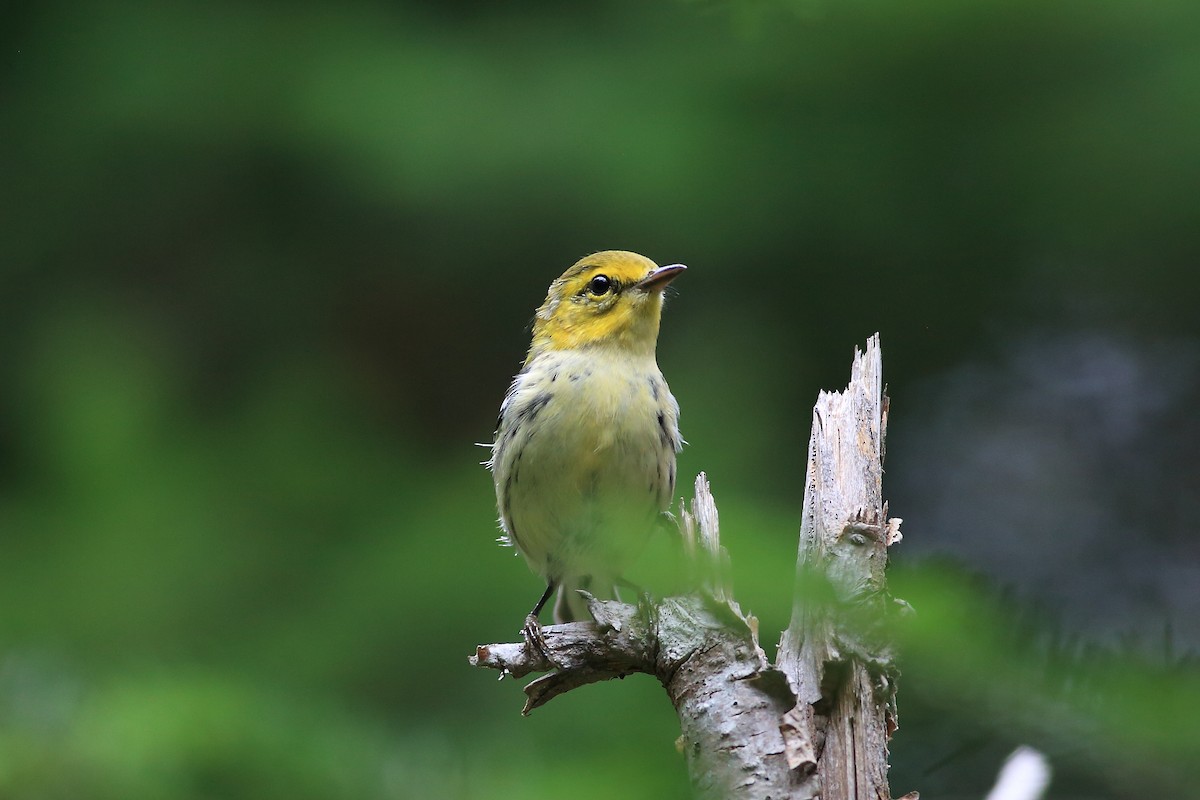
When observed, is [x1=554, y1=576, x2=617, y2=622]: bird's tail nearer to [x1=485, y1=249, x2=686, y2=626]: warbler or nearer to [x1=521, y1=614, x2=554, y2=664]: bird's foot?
[x1=485, y1=249, x2=686, y2=626]: warbler

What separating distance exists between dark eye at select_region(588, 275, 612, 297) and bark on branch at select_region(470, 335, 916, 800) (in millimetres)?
1327

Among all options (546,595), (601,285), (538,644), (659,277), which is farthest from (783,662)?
(601,285)

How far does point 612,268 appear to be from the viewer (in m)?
3.77

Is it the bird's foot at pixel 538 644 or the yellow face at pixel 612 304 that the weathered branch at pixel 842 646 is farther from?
the yellow face at pixel 612 304

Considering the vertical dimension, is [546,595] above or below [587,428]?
below

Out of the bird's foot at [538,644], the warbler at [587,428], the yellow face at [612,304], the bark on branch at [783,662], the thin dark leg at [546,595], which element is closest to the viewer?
the bark on branch at [783,662]

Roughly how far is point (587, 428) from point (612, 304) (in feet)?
1.73

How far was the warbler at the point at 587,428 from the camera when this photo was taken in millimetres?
3363

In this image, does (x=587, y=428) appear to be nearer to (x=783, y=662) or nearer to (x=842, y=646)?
(x=783, y=662)

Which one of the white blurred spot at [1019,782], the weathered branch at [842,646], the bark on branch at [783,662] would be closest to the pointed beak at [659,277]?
the bark on branch at [783,662]

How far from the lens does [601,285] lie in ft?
12.4

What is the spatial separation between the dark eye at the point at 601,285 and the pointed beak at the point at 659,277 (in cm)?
9

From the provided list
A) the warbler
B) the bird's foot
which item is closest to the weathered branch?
the bird's foot

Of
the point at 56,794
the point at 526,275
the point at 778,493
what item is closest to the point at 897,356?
the point at 778,493
